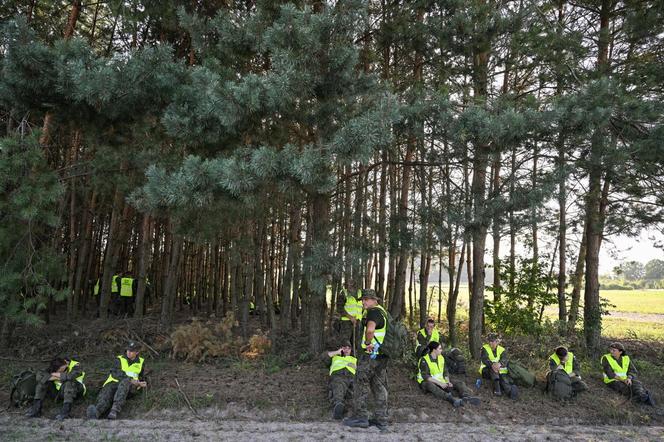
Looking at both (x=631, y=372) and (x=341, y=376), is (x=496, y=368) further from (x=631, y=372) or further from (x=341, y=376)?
(x=341, y=376)

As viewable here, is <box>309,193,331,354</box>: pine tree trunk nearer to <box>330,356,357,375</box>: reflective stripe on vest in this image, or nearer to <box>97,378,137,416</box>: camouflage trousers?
<box>330,356,357,375</box>: reflective stripe on vest

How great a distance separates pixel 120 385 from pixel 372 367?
10.9 ft

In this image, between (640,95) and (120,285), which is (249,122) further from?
(120,285)

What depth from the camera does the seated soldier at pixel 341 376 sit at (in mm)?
5527

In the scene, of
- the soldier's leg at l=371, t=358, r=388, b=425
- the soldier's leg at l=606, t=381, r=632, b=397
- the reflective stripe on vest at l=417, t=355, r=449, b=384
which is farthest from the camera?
the soldier's leg at l=606, t=381, r=632, b=397

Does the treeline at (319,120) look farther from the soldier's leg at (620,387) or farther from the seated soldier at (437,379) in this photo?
the soldier's leg at (620,387)

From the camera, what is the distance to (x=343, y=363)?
6.00m

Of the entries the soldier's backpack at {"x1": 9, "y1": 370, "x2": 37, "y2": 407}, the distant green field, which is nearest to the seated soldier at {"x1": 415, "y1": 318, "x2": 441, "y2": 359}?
the soldier's backpack at {"x1": 9, "y1": 370, "x2": 37, "y2": 407}

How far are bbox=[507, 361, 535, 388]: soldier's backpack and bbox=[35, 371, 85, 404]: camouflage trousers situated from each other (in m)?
6.34

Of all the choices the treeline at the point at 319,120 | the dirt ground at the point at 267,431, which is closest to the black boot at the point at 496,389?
the dirt ground at the point at 267,431

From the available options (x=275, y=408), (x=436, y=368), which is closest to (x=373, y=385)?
(x=275, y=408)

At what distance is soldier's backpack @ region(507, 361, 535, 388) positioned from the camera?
22.6ft

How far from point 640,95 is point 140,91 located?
807 cm

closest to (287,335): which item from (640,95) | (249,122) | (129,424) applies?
(129,424)
